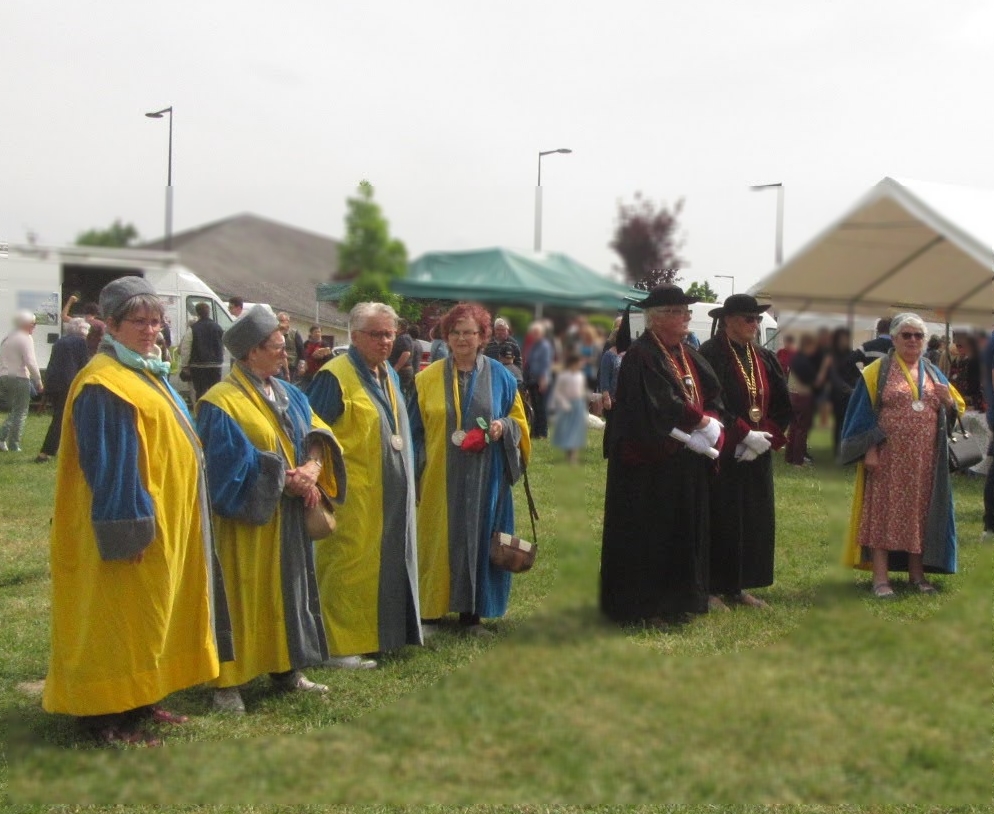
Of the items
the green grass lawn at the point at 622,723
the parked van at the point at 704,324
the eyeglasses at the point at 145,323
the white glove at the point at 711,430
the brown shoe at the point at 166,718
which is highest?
the parked van at the point at 704,324

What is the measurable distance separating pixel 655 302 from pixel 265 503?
2579 millimetres

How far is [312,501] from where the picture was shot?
4145 millimetres

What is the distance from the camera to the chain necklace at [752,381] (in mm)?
2503

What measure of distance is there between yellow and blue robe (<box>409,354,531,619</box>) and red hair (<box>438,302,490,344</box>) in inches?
99.6

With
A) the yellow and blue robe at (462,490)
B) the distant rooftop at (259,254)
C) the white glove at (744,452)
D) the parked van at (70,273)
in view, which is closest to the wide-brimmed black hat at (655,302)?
the distant rooftop at (259,254)

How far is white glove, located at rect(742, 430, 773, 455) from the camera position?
8.59ft

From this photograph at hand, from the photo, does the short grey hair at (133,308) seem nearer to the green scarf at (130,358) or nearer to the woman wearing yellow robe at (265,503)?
the green scarf at (130,358)

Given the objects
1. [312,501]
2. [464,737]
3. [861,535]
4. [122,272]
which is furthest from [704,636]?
[861,535]

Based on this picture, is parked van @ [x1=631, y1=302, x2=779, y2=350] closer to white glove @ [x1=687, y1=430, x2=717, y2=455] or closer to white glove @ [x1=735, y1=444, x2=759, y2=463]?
white glove @ [x1=687, y1=430, x2=717, y2=455]

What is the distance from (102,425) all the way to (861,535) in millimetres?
4484

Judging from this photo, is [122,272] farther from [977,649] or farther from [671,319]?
[977,649]

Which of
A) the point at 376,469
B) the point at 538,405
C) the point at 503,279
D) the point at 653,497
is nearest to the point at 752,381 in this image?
the point at 653,497

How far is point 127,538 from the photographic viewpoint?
3492 mm

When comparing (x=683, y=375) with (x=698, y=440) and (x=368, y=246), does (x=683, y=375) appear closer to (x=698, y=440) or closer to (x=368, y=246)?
(x=698, y=440)
